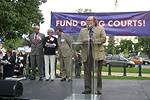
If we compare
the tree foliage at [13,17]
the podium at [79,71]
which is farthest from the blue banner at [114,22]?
the tree foliage at [13,17]

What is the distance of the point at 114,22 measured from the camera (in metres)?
8.75

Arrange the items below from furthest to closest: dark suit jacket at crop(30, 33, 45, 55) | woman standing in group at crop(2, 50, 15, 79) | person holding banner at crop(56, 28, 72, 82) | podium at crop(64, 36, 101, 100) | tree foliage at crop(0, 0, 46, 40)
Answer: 1. tree foliage at crop(0, 0, 46, 40)
2. woman standing in group at crop(2, 50, 15, 79)
3. dark suit jacket at crop(30, 33, 45, 55)
4. person holding banner at crop(56, 28, 72, 82)
5. podium at crop(64, 36, 101, 100)

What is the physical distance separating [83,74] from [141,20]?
4.59 meters

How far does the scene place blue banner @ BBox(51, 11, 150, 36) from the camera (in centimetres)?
851

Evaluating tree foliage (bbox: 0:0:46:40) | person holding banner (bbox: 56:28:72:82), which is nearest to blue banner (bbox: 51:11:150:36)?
person holding banner (bbox: 56:28:72:82)

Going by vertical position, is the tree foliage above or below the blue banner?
above

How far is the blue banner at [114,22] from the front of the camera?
27.9 feet

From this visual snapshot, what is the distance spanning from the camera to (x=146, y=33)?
8453mm

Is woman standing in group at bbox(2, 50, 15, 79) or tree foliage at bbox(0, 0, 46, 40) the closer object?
woman standing in group at bbox(2, 50, 15, 79)

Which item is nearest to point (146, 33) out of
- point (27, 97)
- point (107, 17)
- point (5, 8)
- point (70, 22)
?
point (107, 17)

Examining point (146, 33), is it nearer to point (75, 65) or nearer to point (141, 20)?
point (141, 20)

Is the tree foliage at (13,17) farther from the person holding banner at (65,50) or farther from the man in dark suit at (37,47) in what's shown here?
the person holding banner at (65,50)

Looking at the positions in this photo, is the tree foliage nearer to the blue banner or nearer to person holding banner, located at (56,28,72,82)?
the blue banner

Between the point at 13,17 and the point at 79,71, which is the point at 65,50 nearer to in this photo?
the point at 79,71
